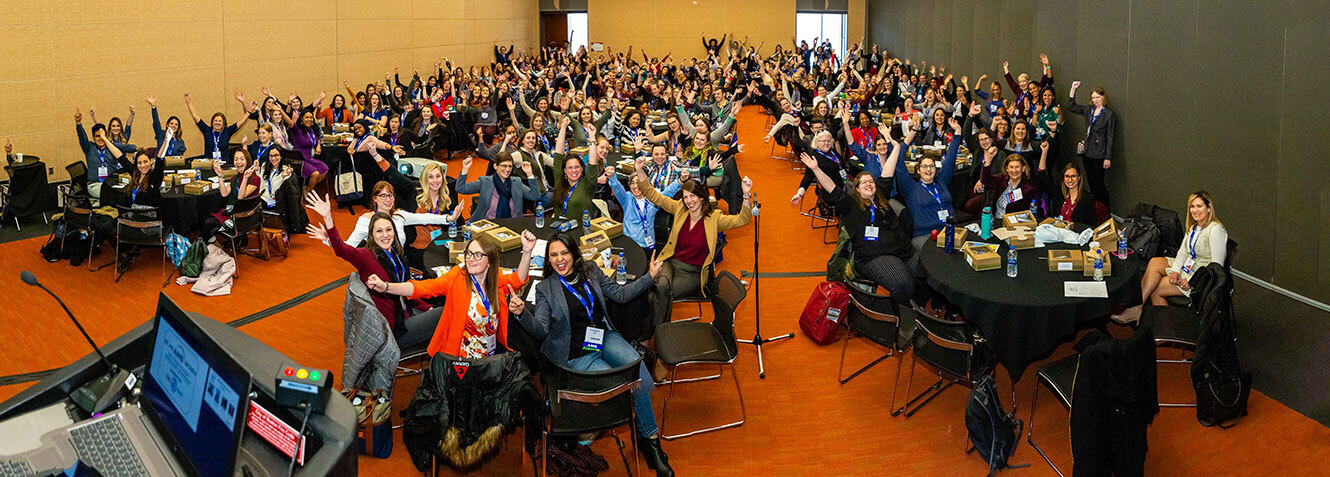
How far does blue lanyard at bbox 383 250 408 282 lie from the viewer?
567cm

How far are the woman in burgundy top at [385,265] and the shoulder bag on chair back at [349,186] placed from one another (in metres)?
5.36

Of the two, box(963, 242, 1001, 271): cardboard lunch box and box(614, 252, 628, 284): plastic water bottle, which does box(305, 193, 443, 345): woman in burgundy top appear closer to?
box(614, 252, 628, 284): plastic water bottle

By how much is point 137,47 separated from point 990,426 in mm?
12969

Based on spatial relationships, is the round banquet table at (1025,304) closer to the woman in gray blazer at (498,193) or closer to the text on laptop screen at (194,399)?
the woman in gray blazer at (498,193)

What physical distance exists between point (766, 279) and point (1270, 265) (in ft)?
15.1

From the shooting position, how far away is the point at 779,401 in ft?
19.4

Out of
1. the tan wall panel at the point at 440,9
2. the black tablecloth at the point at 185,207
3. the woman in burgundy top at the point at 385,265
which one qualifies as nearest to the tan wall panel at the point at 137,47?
the black tablecloth at the point at 185,207

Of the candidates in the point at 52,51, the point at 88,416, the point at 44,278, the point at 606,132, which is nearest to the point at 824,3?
the point at 606,132

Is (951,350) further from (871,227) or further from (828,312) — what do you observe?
(871,227)

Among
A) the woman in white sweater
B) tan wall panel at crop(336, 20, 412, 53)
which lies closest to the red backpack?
the woman in white sweater

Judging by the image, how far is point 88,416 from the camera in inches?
108

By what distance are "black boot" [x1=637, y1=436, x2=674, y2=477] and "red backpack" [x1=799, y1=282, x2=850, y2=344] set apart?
7.04 ft

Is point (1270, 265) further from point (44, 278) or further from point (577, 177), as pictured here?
point (44, 278)

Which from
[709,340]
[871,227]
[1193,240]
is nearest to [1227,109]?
[1193,240]
